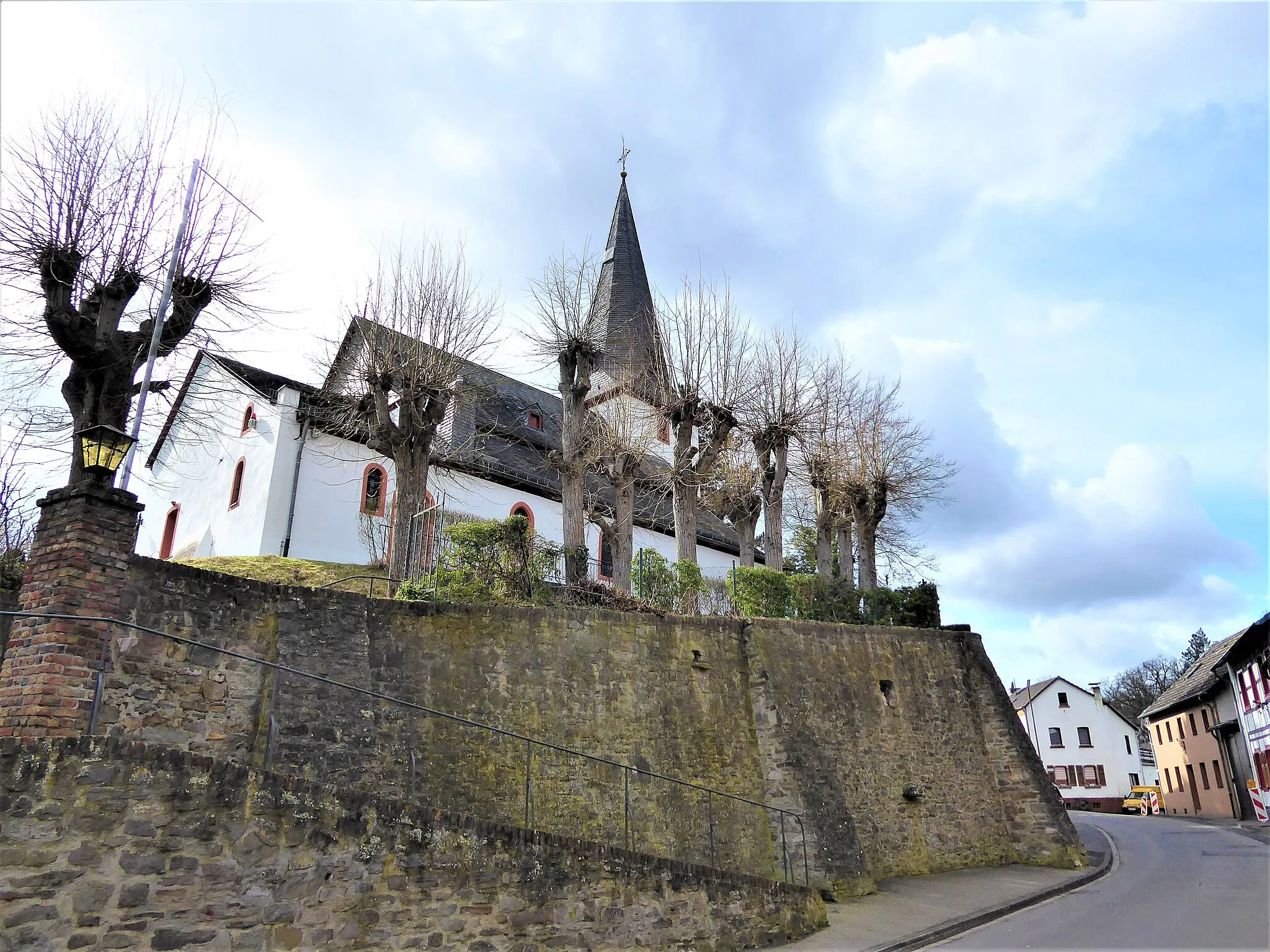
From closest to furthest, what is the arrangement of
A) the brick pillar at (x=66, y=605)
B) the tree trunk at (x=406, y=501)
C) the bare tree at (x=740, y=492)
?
the brick pillar at (x=66, y=605) < the tree trunk at (x=406, y=501) < the bare tree at (x=740, y=492)

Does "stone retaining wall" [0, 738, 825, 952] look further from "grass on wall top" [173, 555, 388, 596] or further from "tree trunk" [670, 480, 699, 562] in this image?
"tree trunk" [670, 480, 699, 562]

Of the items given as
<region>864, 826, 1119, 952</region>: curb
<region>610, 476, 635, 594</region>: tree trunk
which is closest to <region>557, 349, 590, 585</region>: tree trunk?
<region>610, 476, 635, 594</region>: tree trunk

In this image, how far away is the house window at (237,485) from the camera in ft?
70.8

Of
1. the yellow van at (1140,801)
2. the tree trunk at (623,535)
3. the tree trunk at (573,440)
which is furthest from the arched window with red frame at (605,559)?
the yellow van at (1140,801)

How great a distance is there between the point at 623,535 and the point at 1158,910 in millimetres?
10453

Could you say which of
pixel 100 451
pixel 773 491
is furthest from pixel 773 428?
pixel 100 451

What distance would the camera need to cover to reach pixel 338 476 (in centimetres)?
2178

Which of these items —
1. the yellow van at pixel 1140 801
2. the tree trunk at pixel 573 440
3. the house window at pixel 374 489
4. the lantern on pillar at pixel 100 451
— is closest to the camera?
the lantern on pillar at pixel 100 451

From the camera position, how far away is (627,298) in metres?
33.5

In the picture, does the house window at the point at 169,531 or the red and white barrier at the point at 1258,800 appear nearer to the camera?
the house window at the point at 169,531

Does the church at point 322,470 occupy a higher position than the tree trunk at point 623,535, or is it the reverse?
the church at point 322,470

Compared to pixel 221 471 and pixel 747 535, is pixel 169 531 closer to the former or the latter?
pixel 221 471

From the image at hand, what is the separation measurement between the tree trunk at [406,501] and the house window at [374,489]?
24.8 feet

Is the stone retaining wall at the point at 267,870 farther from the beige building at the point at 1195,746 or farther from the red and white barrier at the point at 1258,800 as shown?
the beige building at the point at 1195,746
